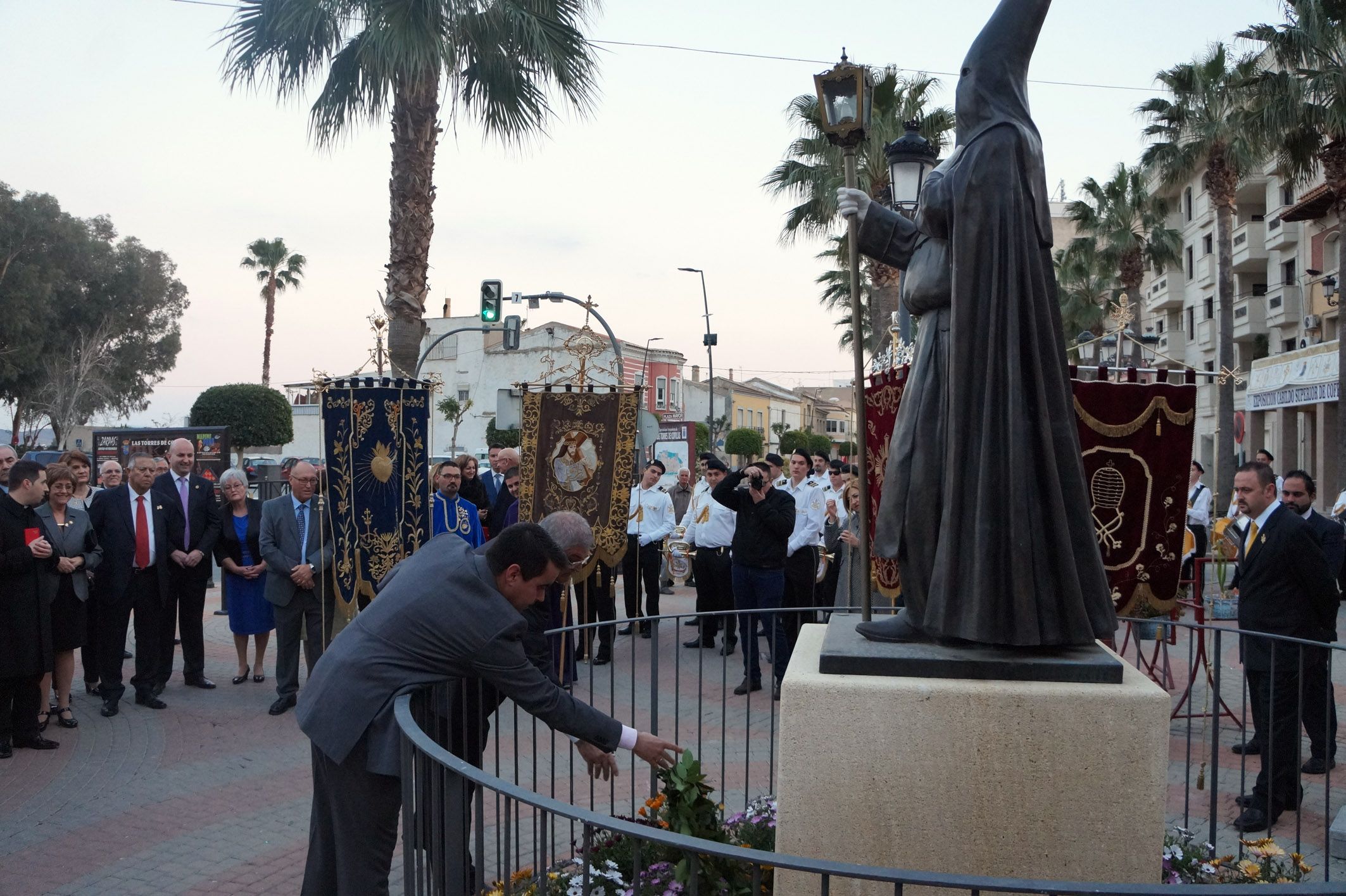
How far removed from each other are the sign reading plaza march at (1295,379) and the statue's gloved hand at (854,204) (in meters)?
26.4

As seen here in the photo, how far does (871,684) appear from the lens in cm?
307

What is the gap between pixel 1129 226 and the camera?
1405 inches

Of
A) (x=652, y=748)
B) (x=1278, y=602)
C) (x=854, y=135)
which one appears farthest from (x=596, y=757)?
(x=1278, y=602)

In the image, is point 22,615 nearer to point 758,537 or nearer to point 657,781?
point 657,781

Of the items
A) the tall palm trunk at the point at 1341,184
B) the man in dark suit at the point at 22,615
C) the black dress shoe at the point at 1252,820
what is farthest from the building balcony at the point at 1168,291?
the man in dark suit at the point at 22,615

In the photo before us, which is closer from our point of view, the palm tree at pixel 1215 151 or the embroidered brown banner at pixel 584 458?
the embroidered brown banner at pixel 584 458

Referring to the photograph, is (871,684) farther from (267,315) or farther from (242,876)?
(267,315)

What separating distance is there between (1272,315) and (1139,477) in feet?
112

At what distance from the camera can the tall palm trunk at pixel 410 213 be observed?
507 inches

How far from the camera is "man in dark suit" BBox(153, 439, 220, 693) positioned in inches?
341

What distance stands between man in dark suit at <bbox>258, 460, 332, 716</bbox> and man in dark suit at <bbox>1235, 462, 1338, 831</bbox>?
21.4ft

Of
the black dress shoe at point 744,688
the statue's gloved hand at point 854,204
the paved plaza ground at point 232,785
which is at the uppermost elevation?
the statue's gloved hand at point 854,204

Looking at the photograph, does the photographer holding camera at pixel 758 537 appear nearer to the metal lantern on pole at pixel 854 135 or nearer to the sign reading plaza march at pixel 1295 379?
the metal lantern on pole at pixel 854 135

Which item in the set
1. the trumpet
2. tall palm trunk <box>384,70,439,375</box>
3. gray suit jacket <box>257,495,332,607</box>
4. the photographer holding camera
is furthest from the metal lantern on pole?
tall palm trunk <box>384,70,439,375</box>
